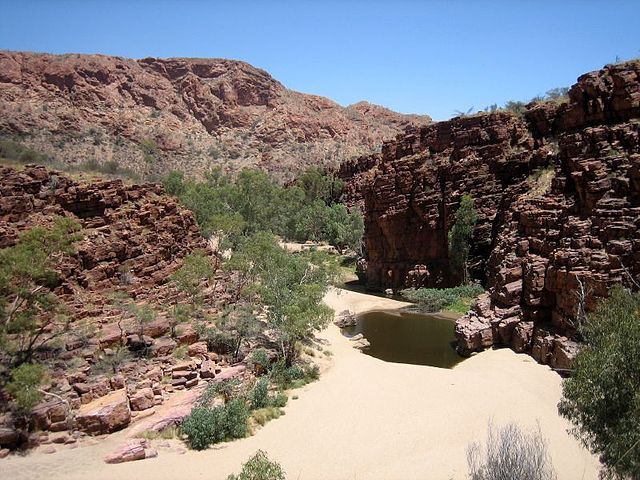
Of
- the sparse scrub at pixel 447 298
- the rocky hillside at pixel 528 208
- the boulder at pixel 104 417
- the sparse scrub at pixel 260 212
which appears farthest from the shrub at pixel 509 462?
the sparse scrub at pixel 260 212

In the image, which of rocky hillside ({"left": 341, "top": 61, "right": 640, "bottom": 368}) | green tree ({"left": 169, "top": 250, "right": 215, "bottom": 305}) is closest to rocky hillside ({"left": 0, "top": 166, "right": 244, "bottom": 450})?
green tree ({"left": 169, "top": 250, "right": 215, "bottom": 305})

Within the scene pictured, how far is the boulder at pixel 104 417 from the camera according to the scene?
13.7m

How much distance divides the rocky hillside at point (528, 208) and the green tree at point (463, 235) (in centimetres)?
89

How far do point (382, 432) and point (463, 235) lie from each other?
1010 inches

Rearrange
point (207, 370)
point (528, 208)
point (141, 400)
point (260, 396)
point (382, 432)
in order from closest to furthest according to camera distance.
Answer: point (382, 432) < point (141, 400) < point (260, 396) < point (207, 370) < point (528, 208)

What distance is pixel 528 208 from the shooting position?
2648 cm

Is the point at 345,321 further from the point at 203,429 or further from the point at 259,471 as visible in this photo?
the point at 259,471

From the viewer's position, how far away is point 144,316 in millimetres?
20078

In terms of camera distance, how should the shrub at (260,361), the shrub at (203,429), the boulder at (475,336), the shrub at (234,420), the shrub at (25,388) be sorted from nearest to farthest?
the shrub at (25,388)
the shrub at (203,429)
the shrub at (234,420)
the shrub at (260,361)
the boulder at (475,336)

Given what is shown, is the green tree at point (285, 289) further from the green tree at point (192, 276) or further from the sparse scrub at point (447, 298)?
the sparse scrub at point (447, 298)

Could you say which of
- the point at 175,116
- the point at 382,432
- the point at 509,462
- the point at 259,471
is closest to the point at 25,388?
the point at 259,471

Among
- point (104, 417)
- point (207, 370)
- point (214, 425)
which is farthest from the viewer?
point (207, 370)

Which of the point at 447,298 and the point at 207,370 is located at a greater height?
the point at 447,298

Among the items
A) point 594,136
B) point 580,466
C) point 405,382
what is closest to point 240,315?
point 405,382
